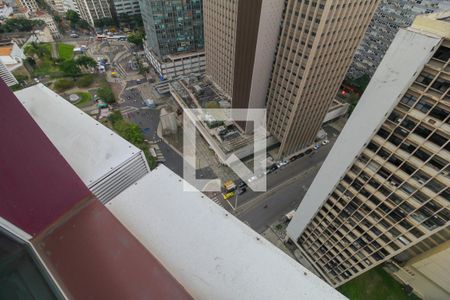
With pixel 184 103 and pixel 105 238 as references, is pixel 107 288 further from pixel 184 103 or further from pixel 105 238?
pixel 184 103

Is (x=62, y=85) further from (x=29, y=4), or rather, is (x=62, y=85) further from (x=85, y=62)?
(x=29, y=4)

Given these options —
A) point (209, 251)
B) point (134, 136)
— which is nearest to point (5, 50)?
point (134, 136)

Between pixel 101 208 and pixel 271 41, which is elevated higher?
pixel 101 208

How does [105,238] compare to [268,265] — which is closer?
[105,238]

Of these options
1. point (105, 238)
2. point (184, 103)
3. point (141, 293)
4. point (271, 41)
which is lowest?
point (184, 103)

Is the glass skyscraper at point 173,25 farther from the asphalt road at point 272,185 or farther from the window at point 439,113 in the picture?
the window at point 439,113

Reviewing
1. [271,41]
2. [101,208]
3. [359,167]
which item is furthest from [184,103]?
[101,208]
